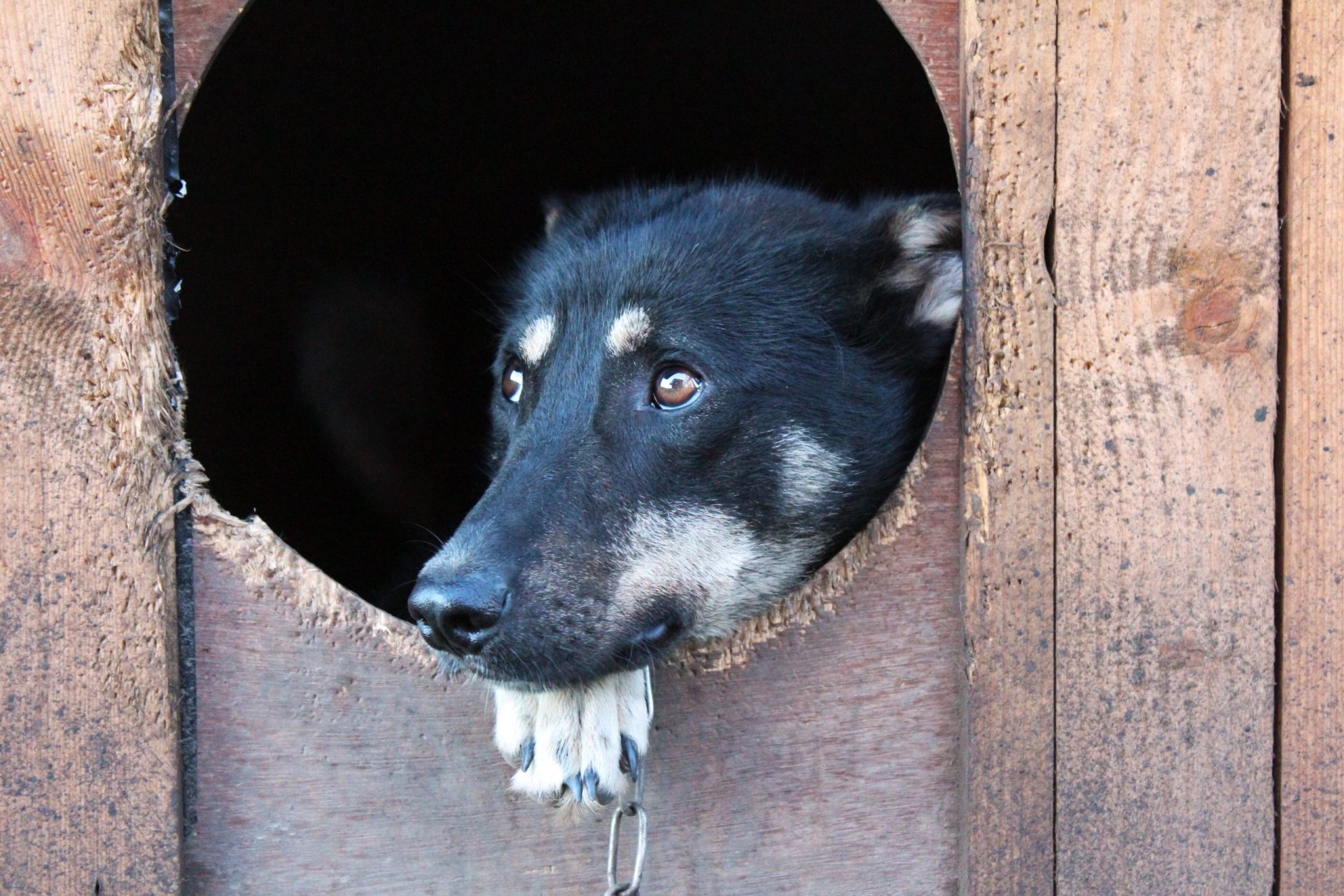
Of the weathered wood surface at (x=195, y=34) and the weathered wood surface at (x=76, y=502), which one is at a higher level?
the weathered wood surface at (x=195, y=34)

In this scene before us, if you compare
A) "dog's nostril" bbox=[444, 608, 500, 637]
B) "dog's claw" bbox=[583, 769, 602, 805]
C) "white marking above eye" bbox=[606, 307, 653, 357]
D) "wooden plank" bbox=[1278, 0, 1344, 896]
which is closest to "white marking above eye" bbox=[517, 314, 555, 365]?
"white marking above eye" bbox=[606, 307, 653, 357]

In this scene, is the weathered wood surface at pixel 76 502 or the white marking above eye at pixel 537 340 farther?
the white marking above eye at pixel 537 340

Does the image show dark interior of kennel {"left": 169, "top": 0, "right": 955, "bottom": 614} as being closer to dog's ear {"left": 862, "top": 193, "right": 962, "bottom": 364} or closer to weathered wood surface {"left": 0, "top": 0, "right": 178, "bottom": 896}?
dog's ear {"left": 862, "top": 193, "right": 962, "bottom": 364}

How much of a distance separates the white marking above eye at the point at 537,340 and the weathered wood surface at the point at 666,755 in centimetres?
72

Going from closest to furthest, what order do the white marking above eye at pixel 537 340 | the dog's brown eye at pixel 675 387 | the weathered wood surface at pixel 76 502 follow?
1. the weathered wood surface at pixel 76 502
2. the dog's brown eye at pixel 675 387
3. the white marking above eye at pixel 537 340

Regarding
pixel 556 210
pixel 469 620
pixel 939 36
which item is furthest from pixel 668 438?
pixel 556 210

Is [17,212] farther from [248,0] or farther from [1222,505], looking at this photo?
[1222,505]

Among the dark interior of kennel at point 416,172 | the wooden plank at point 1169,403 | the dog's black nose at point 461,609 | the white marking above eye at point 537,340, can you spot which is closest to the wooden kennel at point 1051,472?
the wooden plank at point 1169,403

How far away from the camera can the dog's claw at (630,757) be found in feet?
5.49

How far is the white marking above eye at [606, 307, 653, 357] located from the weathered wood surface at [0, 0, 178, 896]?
34.9 inches

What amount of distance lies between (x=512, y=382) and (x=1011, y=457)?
1.25 meters

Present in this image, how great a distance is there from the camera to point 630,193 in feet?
8.94

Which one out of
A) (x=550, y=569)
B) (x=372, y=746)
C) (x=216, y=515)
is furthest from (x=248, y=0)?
(x=372, y=746)

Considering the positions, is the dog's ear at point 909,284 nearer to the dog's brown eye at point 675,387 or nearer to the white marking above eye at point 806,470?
the white marking above eye at point 806,470
